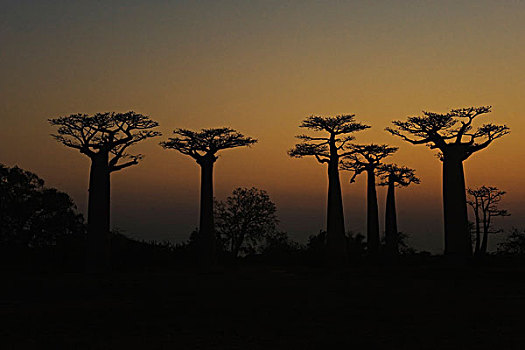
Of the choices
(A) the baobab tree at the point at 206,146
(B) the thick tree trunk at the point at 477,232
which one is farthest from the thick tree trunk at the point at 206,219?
(B) the thick tree trunk at the point at 477,232

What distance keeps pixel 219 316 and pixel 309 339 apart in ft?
8.75

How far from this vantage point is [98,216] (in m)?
23.9

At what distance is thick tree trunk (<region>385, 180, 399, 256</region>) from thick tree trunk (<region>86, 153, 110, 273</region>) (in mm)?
13561

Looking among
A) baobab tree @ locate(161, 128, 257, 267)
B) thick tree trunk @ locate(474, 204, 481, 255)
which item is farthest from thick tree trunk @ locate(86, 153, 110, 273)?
thick tree trunk @ locate(474, 204, 481, 255)

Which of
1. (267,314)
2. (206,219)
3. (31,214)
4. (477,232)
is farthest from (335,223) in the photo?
(267,314)

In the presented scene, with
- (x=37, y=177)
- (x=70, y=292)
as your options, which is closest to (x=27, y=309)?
(x=70, y=292)

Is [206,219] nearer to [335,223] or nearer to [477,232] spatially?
[335,223]

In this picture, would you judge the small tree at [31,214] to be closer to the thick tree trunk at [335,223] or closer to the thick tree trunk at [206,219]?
the thick tree trunk at [206,219]

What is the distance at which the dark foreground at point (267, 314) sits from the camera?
8.51 m

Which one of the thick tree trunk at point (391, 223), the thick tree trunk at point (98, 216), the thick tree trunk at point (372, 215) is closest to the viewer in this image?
the thick tree trunk at point (98, 216)

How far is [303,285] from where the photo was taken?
17.3 metres

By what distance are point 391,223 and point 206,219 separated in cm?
1046

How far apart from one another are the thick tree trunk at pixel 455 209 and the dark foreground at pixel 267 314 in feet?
17.8

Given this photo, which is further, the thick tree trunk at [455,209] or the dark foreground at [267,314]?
the thick tree trunk at [455,209]
